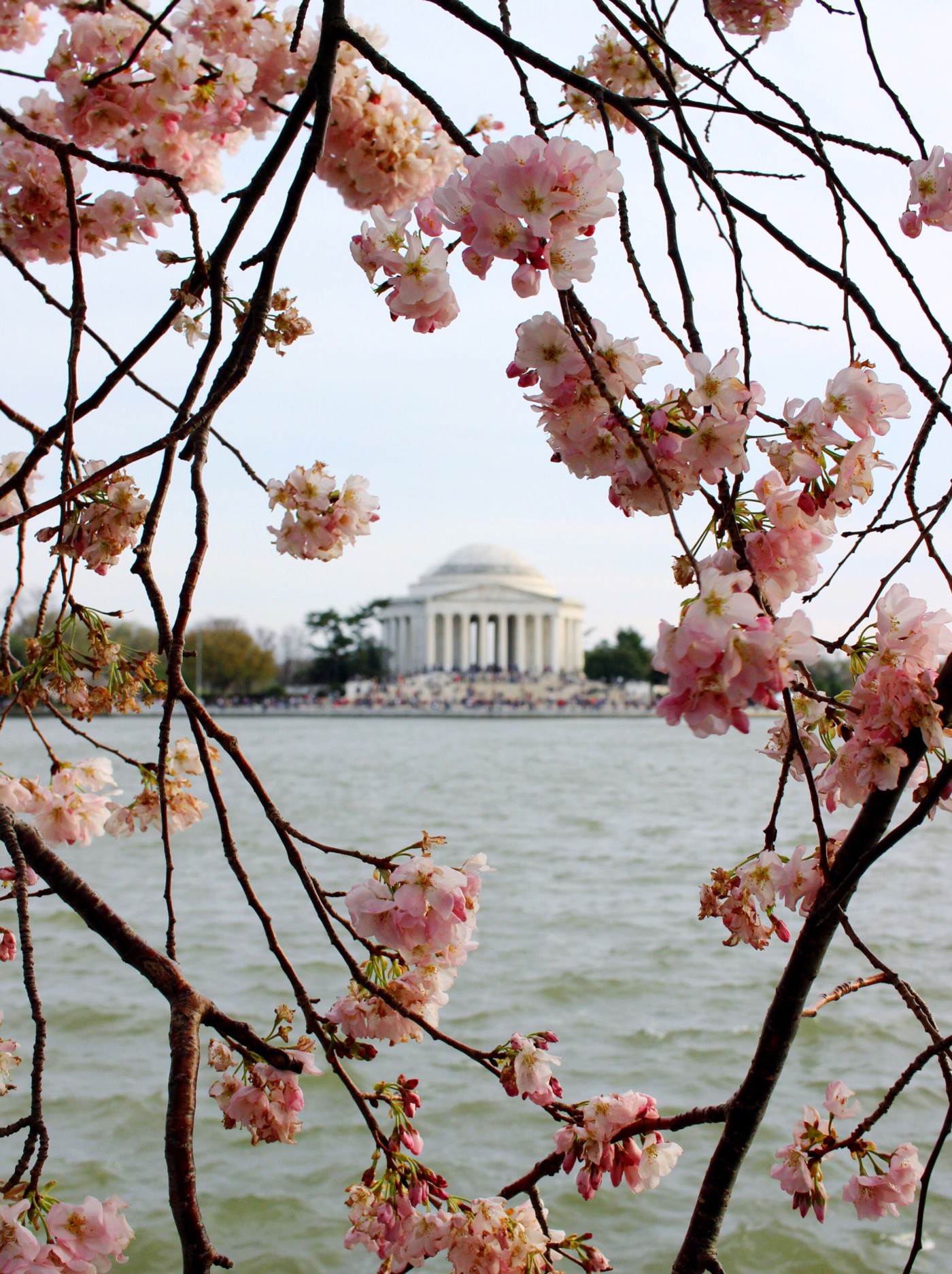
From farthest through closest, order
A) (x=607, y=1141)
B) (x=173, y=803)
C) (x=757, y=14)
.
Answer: (x=757, y=14), (x=173, y=803), (x=607, y=1141)

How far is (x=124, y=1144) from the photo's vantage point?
3.89 metres

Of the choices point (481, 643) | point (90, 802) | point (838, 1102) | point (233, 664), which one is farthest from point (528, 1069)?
point (481, 643)

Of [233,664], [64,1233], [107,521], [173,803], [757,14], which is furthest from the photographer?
[233,664]

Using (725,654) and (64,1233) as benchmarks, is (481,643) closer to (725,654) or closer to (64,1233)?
(64,1233)

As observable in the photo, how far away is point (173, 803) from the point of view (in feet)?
5.41

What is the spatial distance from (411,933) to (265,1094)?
298 mm

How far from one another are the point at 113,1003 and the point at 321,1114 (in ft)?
5.74

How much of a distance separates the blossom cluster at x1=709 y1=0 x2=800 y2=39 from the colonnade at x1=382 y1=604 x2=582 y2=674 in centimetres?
6218

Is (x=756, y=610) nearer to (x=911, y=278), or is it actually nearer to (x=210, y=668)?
(x=911, y=278)

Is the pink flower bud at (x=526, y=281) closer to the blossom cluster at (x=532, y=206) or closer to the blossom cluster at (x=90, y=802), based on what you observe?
the blossom cluster at (x=532, y=206)

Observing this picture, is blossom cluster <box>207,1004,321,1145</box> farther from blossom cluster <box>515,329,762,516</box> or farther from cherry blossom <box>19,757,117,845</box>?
blossom cluster <box>515,329,762,516</box>

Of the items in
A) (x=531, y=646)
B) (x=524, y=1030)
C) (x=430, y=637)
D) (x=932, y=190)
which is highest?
(x=430, y=637)

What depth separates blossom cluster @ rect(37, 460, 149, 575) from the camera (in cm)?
141

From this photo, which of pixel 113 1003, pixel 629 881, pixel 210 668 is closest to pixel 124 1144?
pixel 113 1003
